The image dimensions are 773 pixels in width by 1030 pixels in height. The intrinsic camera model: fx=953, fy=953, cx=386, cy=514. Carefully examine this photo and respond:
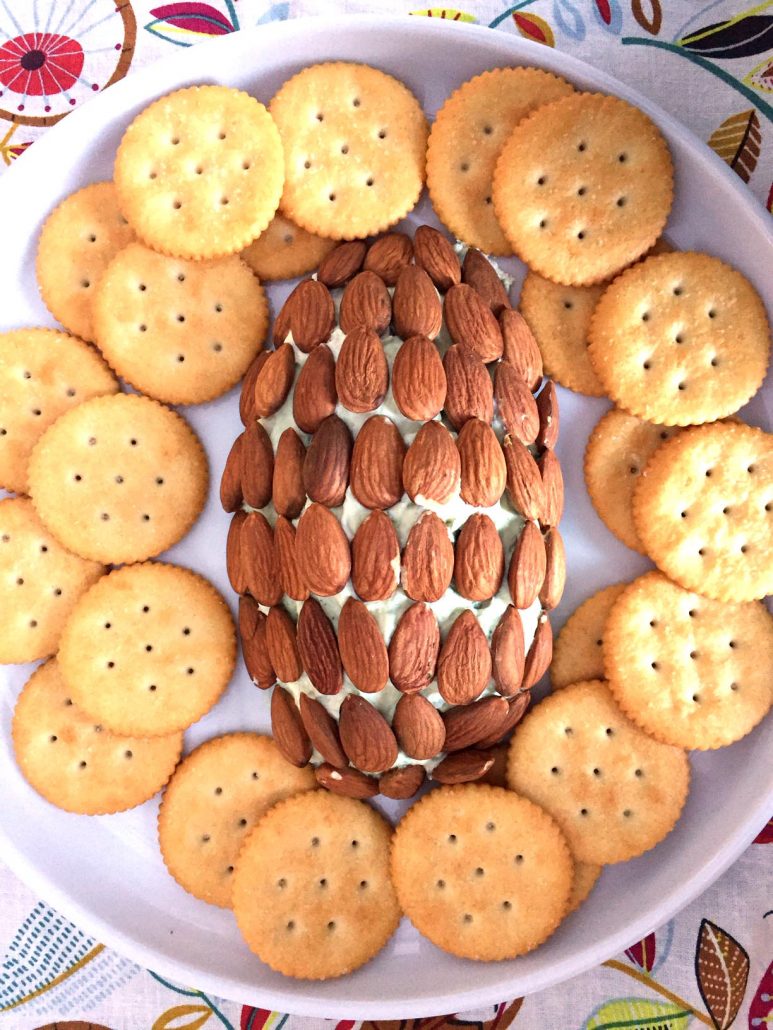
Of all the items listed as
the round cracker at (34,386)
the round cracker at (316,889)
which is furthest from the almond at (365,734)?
the round cracker at (34,386)

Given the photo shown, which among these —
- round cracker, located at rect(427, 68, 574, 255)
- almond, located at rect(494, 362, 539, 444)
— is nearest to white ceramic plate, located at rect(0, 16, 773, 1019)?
round cracker, located at rect(427, 68, 574, 255)

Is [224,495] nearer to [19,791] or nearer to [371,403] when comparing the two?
[371,403]

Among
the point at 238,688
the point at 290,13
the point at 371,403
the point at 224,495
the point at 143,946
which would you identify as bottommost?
the point at 143,946

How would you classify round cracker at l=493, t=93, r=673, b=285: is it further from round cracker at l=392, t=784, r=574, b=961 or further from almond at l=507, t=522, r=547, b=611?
round cracker at l=392, t=784, r=574, b=961

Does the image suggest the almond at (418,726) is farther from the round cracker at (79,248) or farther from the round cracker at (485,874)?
the round cracker at (79,248)

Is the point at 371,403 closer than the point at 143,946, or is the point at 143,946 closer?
the point at 371,403

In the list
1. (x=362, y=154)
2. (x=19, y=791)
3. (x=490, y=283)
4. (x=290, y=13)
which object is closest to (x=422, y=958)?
(x=19, y=791)
